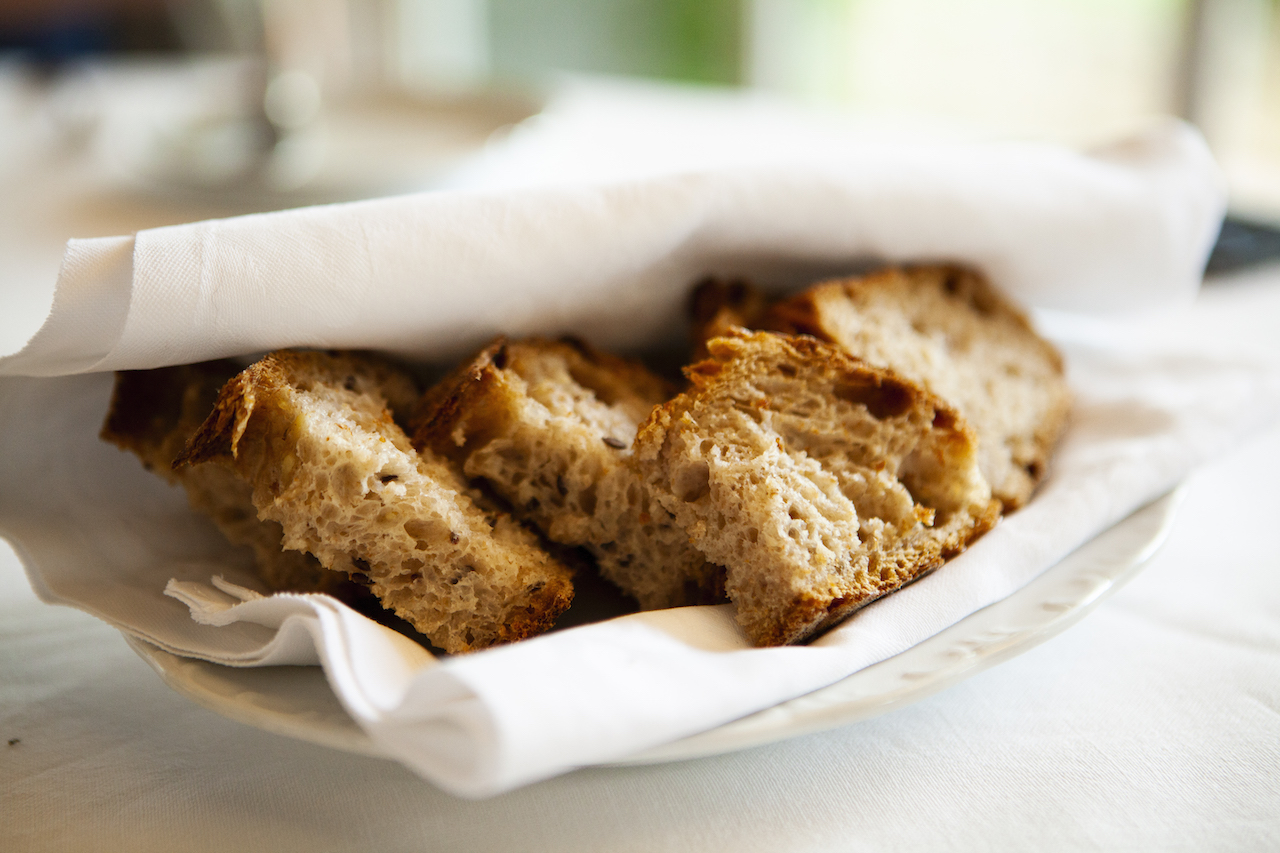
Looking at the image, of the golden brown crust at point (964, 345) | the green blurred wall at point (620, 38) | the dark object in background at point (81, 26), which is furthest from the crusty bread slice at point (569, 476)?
the green blurred wall at point (620, 38)

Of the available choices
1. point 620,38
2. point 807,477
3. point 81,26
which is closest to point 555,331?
point 807,477

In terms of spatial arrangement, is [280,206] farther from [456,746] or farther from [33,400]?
[456,746]

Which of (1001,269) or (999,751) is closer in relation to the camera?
(999,751)

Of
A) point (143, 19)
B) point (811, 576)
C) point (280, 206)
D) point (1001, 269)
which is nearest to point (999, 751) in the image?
point (811, 576)

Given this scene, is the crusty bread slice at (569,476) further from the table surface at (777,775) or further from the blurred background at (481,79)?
the blurred background at (481,79)

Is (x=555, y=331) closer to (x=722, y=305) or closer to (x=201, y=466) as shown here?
(x=722, y=305)
